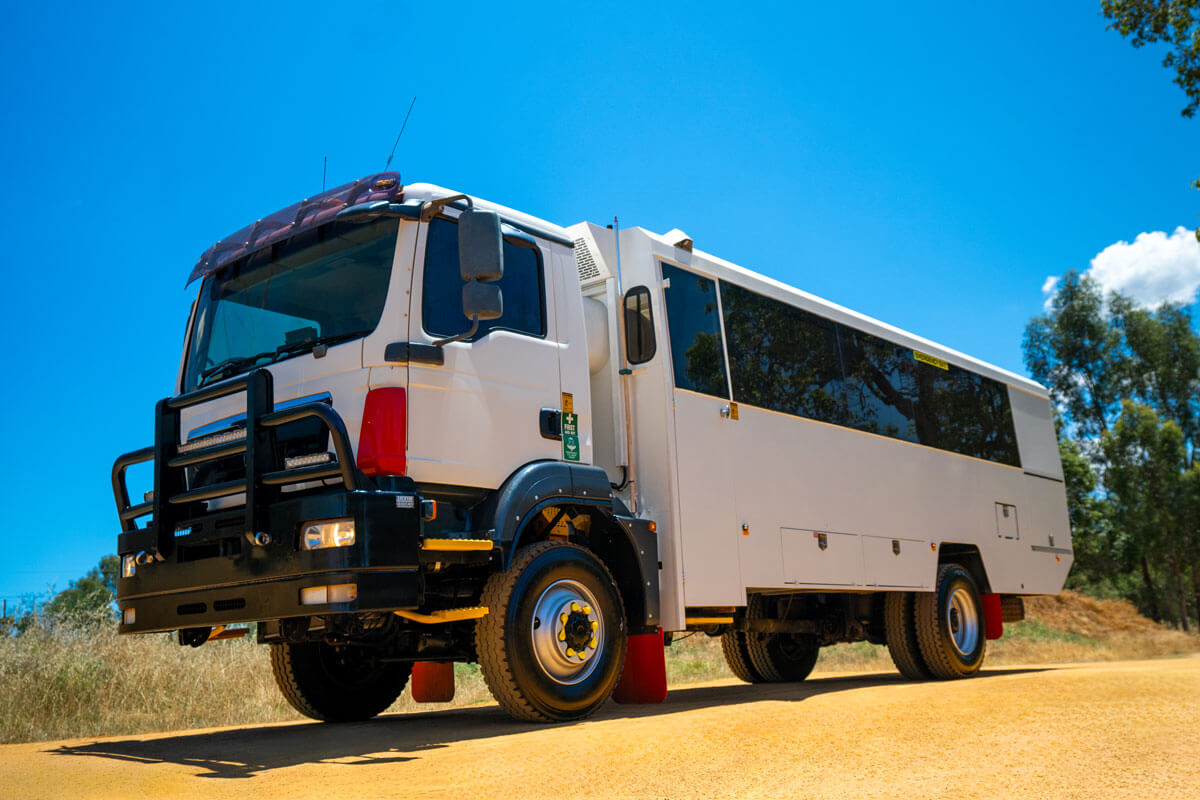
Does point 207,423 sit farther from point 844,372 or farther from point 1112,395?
point 1112,395

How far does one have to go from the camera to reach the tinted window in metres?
8.73

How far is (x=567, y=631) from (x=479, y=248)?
95.1 inches

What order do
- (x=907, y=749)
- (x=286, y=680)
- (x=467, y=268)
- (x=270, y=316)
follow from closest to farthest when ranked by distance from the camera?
(x=907, y=749)
(x=467, y=268)
(x=270, y=316)
(x=286, y=680)

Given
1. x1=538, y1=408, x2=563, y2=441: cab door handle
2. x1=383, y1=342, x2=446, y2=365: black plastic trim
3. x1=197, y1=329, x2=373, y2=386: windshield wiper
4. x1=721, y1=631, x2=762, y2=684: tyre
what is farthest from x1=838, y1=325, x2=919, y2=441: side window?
x1=197, y1=329, x2=373, y2=386: windshield wiper

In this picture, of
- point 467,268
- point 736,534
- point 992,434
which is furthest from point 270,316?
point 992,434

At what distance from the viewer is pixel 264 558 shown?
18.6 feet

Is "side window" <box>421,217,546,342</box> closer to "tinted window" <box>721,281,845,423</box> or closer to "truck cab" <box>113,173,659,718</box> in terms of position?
"truck cab" <box>113,173,659,718</box>

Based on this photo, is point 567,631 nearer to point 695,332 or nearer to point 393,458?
point 393,458

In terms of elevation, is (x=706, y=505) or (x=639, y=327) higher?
(x=639, y=327)

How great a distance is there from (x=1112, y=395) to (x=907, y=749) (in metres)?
41.3

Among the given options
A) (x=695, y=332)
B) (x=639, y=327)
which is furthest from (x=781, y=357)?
(x=639, y=327)

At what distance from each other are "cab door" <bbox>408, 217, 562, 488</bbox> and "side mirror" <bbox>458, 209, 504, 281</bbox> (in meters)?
0.39

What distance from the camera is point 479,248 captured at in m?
5.89

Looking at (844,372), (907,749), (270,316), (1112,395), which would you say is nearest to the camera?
(907,749)
